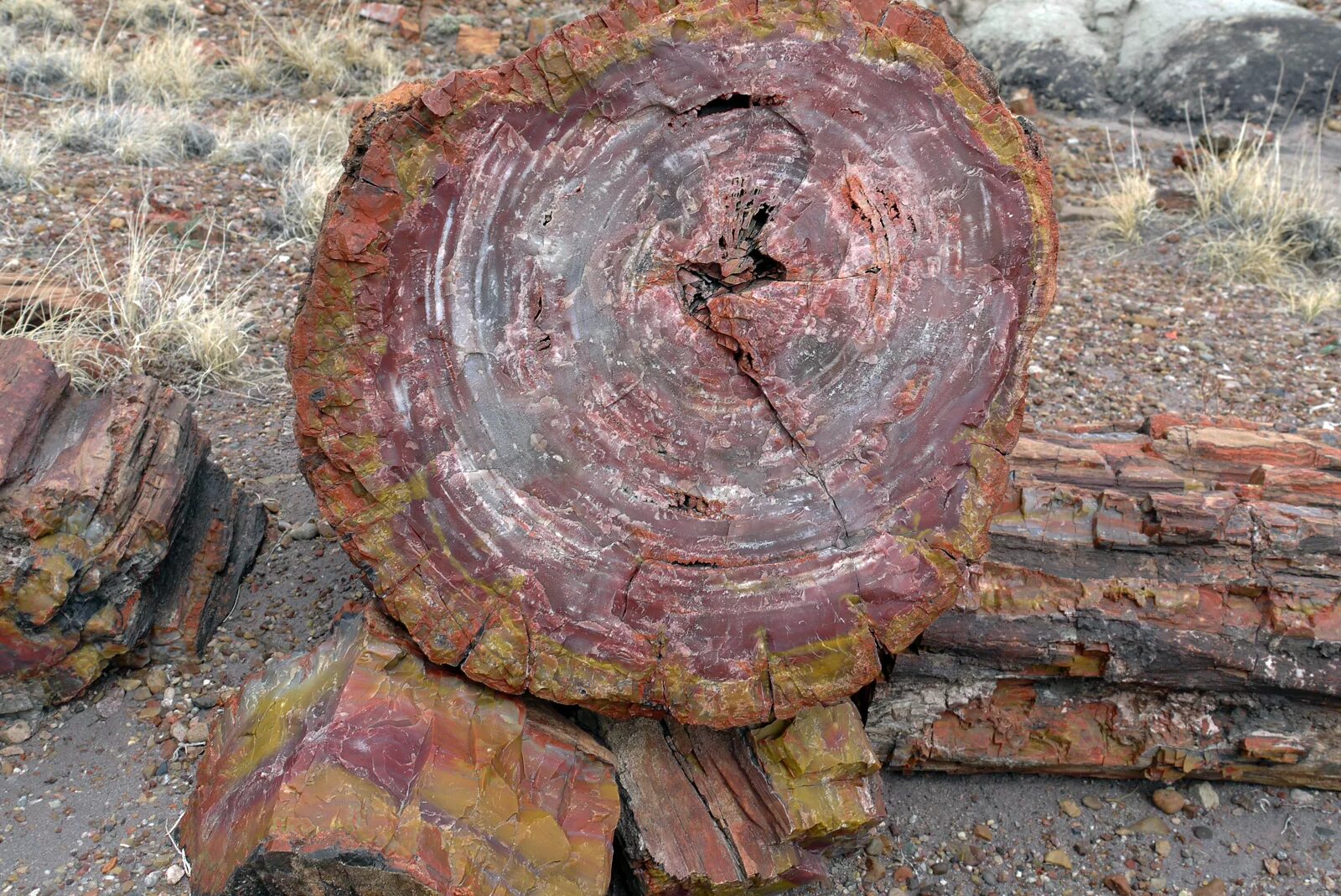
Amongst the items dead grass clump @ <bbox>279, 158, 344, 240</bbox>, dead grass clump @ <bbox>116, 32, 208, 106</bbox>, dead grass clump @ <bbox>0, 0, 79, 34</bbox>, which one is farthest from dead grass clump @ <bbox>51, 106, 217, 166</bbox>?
dead grass clump @ <bbox>0, 0, 79, 34</bbox>

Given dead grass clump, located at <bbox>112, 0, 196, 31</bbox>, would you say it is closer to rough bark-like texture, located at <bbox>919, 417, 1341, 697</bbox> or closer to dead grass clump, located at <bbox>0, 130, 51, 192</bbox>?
dead grass clump, located at <bbox>0, 130, 51, 192</bbox>

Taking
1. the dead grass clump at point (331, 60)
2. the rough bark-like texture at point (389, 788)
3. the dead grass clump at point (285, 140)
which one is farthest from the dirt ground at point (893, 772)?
the dead grass clump at point (331, 60)

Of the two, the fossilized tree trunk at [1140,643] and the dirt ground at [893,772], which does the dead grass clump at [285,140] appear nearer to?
the dirt ground at [893,772]

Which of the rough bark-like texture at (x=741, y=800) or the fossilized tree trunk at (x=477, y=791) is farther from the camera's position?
the rough bark-like texture at (x=741, y=800)

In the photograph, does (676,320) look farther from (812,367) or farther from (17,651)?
(17,651)

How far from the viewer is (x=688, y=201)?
→ 6.65 ft

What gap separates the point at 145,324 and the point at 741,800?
2.89m

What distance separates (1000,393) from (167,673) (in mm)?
2118

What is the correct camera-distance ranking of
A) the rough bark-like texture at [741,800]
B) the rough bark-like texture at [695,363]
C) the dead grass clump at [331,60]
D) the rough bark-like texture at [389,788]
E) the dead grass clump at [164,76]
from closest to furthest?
the rough bark-like texture at [389,788] < the rough bark-like texture at [695,363] < the rough bark-like texture at [741,800] < the dead grass clump at [164,76] < the dead grass clump at [331,60]

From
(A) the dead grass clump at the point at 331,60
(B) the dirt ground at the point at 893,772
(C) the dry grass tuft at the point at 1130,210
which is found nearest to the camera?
(B) the dirt ground at the point at 893,772

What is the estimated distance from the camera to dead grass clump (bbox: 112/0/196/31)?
671 cm

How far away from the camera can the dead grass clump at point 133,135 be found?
5.06 metres

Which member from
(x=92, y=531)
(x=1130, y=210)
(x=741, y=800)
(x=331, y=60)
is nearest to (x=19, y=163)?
(x=331, y=60)

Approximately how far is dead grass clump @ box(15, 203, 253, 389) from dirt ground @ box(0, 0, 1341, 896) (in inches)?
5.4
